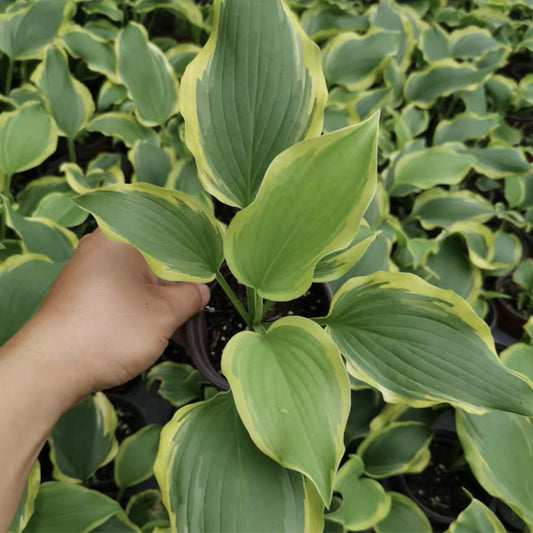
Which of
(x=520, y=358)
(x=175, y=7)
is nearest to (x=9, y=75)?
(x=175, y=7)

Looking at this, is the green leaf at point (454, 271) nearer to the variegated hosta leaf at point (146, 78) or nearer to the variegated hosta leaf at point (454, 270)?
the variegated hosta leaf at point (454, 270)

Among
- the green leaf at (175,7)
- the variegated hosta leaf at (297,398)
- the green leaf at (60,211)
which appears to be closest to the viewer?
the variegated hosta leaf at (297,398)

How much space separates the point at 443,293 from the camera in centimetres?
62

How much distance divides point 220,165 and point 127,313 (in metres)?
0.25

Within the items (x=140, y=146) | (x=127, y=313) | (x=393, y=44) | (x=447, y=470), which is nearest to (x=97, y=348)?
(x=127, y=313)

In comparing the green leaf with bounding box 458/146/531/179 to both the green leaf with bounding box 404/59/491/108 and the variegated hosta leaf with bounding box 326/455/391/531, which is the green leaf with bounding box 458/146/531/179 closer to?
the green leaf with bounding box 404/59/491/108

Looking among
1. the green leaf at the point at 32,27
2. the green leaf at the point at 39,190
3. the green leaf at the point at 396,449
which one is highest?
the green leaf at the point at 32,27

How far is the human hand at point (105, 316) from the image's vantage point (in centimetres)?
68

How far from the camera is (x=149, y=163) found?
109 centimetres

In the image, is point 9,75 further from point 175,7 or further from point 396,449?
point 396,449

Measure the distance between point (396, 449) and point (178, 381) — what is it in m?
0.42

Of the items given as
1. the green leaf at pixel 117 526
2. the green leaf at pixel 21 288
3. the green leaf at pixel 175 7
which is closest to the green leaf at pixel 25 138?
the green leaf at pixel 21 288

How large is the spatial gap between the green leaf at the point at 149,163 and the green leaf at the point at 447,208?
0.58 meters

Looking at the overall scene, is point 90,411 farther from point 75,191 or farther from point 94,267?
point 75,191
